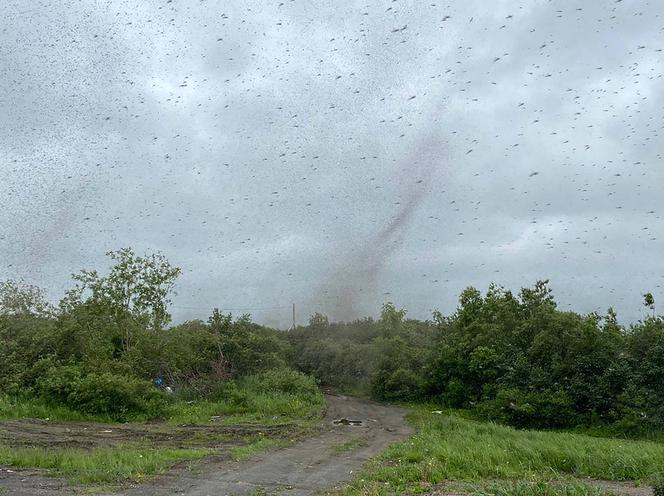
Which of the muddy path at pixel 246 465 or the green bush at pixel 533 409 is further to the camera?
the green bush at pixel 533 409

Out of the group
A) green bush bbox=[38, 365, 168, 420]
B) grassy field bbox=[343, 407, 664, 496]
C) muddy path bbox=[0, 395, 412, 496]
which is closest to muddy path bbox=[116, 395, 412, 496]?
muddy path bbox=[0, 395, 412, 496]

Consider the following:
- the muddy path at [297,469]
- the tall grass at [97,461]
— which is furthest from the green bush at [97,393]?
the tall grass at [97,461]

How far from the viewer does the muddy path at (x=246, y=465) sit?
40.4 ft

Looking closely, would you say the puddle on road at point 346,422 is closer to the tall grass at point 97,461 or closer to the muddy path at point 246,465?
the muddy path at point 246,465

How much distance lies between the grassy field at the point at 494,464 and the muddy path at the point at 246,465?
3.43 ft

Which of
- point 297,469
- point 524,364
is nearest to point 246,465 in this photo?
point 297,469

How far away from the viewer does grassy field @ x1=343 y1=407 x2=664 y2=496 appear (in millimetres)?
12884

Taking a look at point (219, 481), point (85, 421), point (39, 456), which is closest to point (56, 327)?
point (85, 421)

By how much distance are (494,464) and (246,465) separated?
5.97 meters

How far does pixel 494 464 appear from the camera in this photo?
15.2 m

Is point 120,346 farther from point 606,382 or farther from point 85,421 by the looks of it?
point 606,382

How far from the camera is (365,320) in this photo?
4984 centimetres

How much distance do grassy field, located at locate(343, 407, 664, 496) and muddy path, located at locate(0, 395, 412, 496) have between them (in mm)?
1046

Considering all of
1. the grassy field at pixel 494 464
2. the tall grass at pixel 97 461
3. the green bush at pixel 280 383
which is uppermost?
the green bush at pixel 280 383
